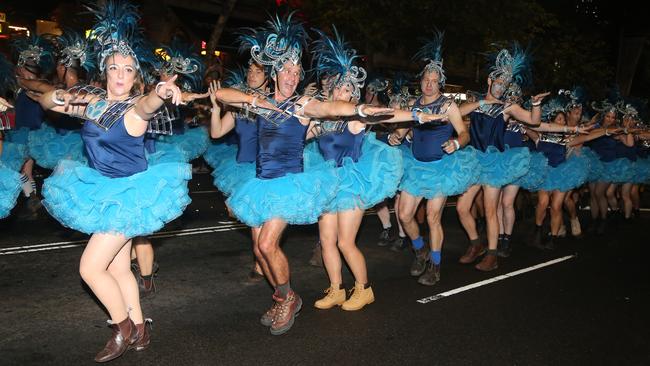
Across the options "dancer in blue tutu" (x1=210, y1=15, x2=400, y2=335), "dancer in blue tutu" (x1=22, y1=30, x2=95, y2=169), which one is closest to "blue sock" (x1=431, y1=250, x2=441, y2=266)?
"dancer in blue tutu" (x1=210, y1=15, x2=400, y2=335)

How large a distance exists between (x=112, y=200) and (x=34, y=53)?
5996mm

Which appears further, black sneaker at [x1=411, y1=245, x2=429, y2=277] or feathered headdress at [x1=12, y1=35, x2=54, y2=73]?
feathered headdress at [x1=12, y1=35, x2=54, y2=73]

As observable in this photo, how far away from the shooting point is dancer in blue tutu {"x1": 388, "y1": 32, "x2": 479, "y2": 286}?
22.9 feet

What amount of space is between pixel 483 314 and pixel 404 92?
469cm

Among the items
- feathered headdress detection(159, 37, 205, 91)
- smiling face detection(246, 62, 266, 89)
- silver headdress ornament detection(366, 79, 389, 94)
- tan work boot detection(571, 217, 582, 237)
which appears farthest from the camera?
tan work boot detection(571, 217, 582, 237)

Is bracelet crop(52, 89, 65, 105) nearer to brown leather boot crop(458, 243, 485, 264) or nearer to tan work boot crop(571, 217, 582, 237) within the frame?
brown leather boot crop(458, 243, 485, 264)

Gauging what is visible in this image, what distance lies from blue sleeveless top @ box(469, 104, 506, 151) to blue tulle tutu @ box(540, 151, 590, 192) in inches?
Result: 70.4

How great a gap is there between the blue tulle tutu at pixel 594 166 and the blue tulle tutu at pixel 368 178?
6015mm

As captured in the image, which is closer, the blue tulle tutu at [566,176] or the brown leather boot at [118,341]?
the brown leather boot at [118,341]

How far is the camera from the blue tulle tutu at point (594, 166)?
10852mm

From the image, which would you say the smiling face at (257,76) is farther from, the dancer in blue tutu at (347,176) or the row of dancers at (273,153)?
the dancer in blue tutu at (347,176)

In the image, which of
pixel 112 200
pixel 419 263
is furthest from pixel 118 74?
pixel 419 263

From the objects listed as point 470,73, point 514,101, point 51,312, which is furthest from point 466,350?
point 470,73

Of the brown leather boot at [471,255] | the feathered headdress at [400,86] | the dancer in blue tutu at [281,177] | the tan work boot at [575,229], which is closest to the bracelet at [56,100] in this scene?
the dancer in blue tutu at [281,177]
